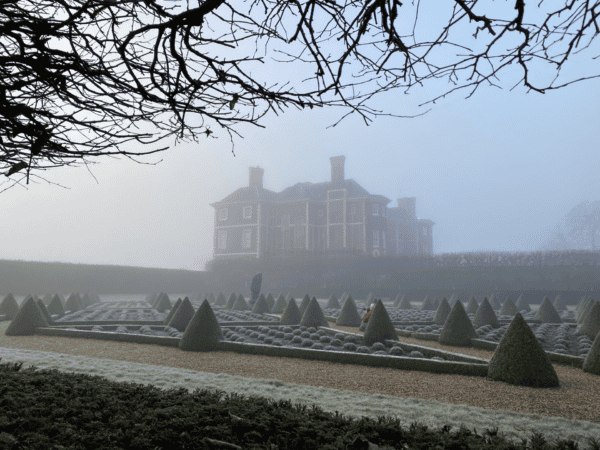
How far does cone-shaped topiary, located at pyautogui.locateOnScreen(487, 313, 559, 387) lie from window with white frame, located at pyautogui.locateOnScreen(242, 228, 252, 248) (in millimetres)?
37990

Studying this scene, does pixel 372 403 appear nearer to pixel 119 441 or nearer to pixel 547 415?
pixel 547 415

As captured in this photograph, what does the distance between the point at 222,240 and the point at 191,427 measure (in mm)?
43470

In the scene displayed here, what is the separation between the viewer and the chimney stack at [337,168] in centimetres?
4500

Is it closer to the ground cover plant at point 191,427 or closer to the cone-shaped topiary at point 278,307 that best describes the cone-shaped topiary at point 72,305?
the cone-shaped topiary at point 278,307

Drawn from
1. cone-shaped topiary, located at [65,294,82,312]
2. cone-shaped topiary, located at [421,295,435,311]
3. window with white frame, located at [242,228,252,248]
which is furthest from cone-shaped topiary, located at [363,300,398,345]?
window with white frame, located at [242,228,252,248]

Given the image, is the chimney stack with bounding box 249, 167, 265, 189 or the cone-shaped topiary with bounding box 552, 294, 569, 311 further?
the chimney stack with bounding box 249, 167, 265, 189

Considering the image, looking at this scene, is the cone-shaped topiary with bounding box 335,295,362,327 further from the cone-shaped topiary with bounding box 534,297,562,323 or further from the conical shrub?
the conical shrub

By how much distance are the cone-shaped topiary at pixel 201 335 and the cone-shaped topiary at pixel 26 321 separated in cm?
567

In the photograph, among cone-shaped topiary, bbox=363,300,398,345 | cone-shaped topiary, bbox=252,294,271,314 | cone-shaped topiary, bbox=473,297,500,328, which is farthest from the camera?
cone-shaped topiary, bbox=252,294,271,314

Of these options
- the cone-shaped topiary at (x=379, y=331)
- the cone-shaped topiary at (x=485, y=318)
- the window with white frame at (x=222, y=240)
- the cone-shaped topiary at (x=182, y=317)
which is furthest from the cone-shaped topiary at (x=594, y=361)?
the window with white frame at (x=222, y=240)

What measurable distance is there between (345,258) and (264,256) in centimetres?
1029

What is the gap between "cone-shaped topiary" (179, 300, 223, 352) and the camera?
10.1m

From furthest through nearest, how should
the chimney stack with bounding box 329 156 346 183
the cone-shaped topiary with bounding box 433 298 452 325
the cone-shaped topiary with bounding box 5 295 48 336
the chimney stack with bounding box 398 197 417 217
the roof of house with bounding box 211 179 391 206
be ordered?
the chimney stack with bounding box 398 197 417 217 → the chimney stack with bounding box 329 156 346 183 → the roof of house with bounding box 211 179 391 206 → the cone-shaped topiary with bounding box 433 298 452 325 → the cone-shaped topiary with bounding box 5 295 48 336

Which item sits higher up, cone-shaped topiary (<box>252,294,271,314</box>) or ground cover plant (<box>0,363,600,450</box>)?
ground cover plant (<box>0,363,600,450</box>)
